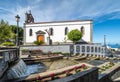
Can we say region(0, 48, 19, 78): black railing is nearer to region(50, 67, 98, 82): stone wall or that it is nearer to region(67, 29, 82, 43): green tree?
region(50, 67, 98, 82): stone wall

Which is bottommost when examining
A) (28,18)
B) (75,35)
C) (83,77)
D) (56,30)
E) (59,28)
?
(83,77)

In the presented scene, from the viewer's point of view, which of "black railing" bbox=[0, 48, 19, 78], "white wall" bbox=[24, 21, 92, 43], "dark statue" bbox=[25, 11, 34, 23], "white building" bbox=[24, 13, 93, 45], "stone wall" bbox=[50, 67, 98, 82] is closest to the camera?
"stone wall" bbox=[50, 67, 98, 82]

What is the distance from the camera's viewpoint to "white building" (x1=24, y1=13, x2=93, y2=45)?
32.9 metres

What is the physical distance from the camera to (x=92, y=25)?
32.3m

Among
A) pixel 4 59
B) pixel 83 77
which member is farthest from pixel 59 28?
pixel 83 77

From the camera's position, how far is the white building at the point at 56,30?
32938mm

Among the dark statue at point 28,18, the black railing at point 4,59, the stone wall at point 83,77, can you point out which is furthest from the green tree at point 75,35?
the stone wall at point 83,77

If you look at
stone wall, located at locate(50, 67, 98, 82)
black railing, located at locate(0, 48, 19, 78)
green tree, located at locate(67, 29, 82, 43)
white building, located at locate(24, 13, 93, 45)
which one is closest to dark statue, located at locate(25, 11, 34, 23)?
white building, located at locate(24, 13, 93, 45)

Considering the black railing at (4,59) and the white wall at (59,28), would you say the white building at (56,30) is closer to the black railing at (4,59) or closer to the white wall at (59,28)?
the white wall at (59,28)

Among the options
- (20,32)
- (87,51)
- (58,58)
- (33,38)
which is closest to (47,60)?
(58,58)

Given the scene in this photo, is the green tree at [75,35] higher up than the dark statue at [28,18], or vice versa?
the dark statue at [28,18]

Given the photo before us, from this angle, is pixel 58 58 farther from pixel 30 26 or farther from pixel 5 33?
pixel 30 26

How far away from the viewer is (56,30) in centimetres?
3484

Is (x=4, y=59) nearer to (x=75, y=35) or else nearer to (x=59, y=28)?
(x=75, y=35)
